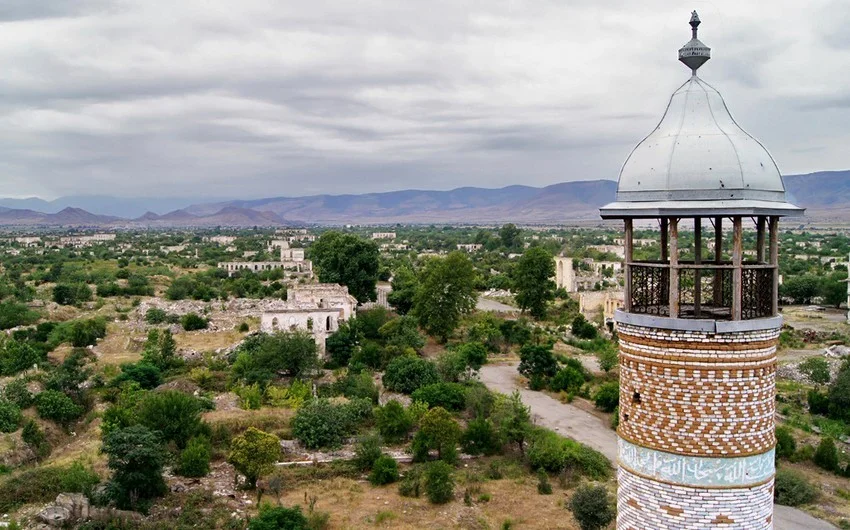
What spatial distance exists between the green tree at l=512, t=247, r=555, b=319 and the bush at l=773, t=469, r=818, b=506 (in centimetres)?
2825

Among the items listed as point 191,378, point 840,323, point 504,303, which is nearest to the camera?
point 191,378

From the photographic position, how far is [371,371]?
3222cm

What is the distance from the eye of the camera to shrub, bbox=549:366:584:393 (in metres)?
30.7

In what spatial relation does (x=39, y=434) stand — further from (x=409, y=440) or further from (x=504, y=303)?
(x=504, y=303)

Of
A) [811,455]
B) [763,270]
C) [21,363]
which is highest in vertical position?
[763,270]

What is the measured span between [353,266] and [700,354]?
41.7 metres

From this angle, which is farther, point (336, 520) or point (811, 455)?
point (811, 455)

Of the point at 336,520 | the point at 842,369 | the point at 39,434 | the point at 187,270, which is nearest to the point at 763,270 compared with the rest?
the point at 336,520

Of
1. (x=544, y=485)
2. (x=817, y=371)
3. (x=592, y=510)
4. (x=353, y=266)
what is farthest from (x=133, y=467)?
(x=353, y=266)

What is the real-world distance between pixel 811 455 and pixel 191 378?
78.2 ft

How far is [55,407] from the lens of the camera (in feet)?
82.3

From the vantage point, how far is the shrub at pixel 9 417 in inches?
904

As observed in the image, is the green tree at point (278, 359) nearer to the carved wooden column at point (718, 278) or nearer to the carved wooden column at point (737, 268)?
the carved wooden column at point (718, 278)

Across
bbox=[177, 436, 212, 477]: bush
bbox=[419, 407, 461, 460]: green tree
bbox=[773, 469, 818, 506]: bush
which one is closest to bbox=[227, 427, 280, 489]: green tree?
bbox=[177, 436, 212, 477]: bush
